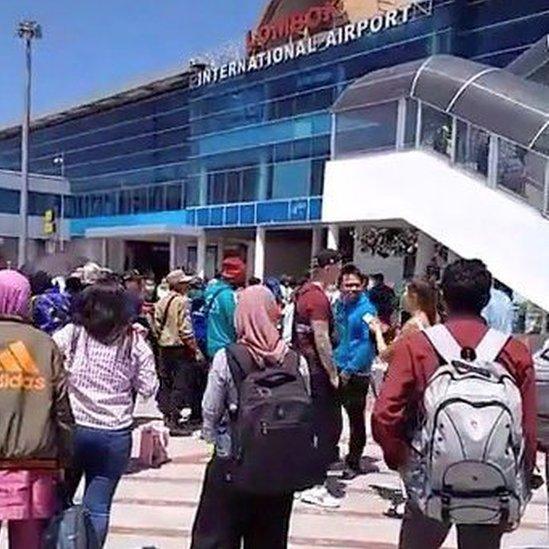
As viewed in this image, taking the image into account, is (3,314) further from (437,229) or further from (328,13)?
(328,13)

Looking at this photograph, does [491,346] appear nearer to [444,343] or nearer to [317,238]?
[444,343]

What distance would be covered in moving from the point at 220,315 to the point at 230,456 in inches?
169

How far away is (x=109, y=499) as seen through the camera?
190 inches

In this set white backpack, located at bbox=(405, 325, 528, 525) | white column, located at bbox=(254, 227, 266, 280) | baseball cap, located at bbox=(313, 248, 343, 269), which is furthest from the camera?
white column, located at bbox=(254, 227, 266, 280)

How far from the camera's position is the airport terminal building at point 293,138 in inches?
851

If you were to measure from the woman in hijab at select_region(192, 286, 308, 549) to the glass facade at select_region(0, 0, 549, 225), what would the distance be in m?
15.9

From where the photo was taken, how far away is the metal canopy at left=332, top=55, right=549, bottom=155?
1883cm

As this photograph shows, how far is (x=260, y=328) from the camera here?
13.6 ft

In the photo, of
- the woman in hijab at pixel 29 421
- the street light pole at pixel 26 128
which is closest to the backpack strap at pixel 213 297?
the woman in hijab at pixel 29 421

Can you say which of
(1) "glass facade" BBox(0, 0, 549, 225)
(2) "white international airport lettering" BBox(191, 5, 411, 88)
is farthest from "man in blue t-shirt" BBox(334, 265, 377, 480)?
(2) "white international airport lettering" BBox(191, 5, 411, 88)

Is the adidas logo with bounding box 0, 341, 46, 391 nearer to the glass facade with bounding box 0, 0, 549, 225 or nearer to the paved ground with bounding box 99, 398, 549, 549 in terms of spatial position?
the paved ground with bounding box 99, 398, 549, 549

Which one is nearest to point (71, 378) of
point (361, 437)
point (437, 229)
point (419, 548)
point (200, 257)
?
point (419, 548)

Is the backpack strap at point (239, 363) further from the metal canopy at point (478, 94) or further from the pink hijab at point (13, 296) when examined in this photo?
the metal canopy at point (478, 94)

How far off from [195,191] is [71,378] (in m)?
42.3
